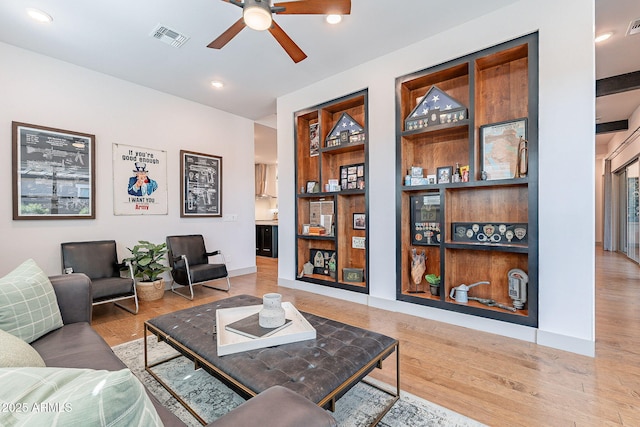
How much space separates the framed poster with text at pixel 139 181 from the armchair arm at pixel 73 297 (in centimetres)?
226

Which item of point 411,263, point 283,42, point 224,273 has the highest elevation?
point 283,42

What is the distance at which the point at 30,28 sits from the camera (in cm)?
285

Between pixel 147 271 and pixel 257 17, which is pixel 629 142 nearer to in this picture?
pixel 257 17

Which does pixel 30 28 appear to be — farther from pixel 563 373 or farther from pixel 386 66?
pixel 563 373

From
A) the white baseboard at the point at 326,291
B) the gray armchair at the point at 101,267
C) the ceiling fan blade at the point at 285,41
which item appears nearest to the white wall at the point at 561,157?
the white baseboard at the point at 326,291

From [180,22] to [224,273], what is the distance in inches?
120

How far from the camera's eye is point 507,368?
209 centimetres

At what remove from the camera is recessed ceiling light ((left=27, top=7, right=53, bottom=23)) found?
2613 millimetres

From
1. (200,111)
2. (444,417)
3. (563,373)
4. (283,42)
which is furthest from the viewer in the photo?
(200,111)

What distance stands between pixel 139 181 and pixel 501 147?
4.49 metres

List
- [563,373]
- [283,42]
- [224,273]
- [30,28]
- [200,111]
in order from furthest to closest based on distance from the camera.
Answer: [200,111] < [224,273] < [30,28] < [283,42] < [563,373]

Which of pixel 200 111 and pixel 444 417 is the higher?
pixel 200 111

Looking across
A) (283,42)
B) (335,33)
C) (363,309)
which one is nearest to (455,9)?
(335,33)

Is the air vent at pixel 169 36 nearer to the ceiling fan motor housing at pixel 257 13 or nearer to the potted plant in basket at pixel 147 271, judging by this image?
the ceiling fan motor housing at pixel 257 13
